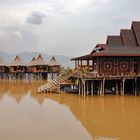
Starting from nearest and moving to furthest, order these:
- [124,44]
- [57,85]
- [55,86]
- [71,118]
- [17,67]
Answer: [71,118], [57,85], [55,86], [124,44], [17,67]

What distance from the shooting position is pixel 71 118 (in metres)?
23.3

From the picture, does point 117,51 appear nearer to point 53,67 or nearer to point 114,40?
point 114,40

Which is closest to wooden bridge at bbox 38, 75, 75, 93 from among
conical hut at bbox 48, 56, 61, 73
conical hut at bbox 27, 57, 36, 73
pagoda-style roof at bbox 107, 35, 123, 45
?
pagoda-style roof at bbox 107, 35, 123, 45

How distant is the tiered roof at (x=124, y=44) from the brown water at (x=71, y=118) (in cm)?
477

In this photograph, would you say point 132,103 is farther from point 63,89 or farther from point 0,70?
point 0,70

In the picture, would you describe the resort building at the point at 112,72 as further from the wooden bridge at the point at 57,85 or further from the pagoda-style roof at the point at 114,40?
the wooden bridge at the point at 57,85

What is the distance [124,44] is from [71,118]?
61.1 feet

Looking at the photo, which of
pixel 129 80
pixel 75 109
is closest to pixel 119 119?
pixel 75 109

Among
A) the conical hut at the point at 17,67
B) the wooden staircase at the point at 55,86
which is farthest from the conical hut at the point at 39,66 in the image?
the wooden staircase at the point at 55,86

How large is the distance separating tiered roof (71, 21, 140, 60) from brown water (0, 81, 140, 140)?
4.77m

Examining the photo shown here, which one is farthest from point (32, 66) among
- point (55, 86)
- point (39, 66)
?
point (55, 86)

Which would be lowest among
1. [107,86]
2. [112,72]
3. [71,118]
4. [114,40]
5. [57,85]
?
[71,118]

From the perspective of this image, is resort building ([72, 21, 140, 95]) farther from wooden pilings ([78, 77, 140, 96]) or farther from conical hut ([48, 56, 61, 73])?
conical hut ([48, 56, 61, 73])

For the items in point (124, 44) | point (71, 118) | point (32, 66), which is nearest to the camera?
point (71, 118)
